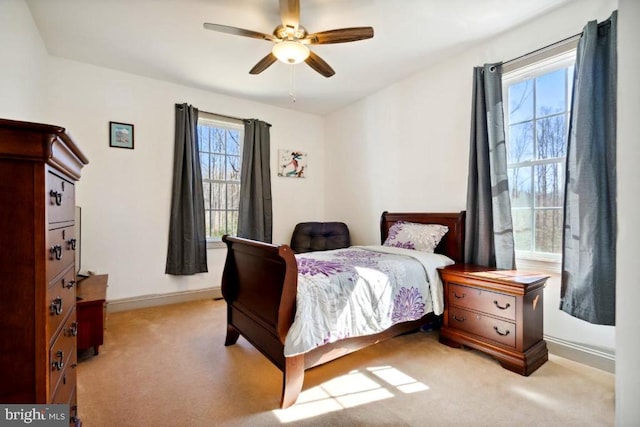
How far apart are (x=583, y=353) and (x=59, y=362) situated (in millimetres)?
3061

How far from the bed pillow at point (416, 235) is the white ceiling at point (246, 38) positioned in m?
1.73

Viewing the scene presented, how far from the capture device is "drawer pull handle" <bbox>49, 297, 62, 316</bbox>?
0.89m

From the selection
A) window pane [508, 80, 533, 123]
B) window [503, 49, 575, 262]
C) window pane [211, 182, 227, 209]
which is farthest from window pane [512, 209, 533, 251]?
window pane [211, 182, 227, 209]

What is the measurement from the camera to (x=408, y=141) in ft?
11.5

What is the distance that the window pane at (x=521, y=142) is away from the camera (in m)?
2.55

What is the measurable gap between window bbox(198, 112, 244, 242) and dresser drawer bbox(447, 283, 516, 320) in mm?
2890

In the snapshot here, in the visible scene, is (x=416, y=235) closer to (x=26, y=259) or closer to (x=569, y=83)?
(x=569, y=83)

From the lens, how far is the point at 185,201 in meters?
3.59

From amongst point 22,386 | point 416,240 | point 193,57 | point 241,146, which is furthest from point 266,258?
point 241,146

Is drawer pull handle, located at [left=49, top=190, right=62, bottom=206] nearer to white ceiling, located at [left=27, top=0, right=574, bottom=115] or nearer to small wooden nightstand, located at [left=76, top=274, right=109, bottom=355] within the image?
small wooden nightstand, located at [left=76, top=274, right=109, bottom=355]

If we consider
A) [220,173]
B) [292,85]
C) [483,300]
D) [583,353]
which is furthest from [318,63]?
[583,353]

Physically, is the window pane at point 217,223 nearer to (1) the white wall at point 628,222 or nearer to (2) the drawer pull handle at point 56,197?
(2) the drawer pull handle at point 56,197

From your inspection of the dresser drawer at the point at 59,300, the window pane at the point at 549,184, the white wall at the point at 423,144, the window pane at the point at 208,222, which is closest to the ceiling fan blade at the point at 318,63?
the white wall at the point at 423,144

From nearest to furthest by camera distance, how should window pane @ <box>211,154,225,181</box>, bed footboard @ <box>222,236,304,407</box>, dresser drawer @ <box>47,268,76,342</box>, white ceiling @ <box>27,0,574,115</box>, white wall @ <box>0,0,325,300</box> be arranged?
dresser drawer @ <box>47,268,76,342</box> < bed footboard @ <box>222,236,304,407</box> < white ceiling @ <box>27,0,574,115</box> < white wall @ <box>0,0,325,300</box> < window pane @ <box>211,154,225,181</box>
